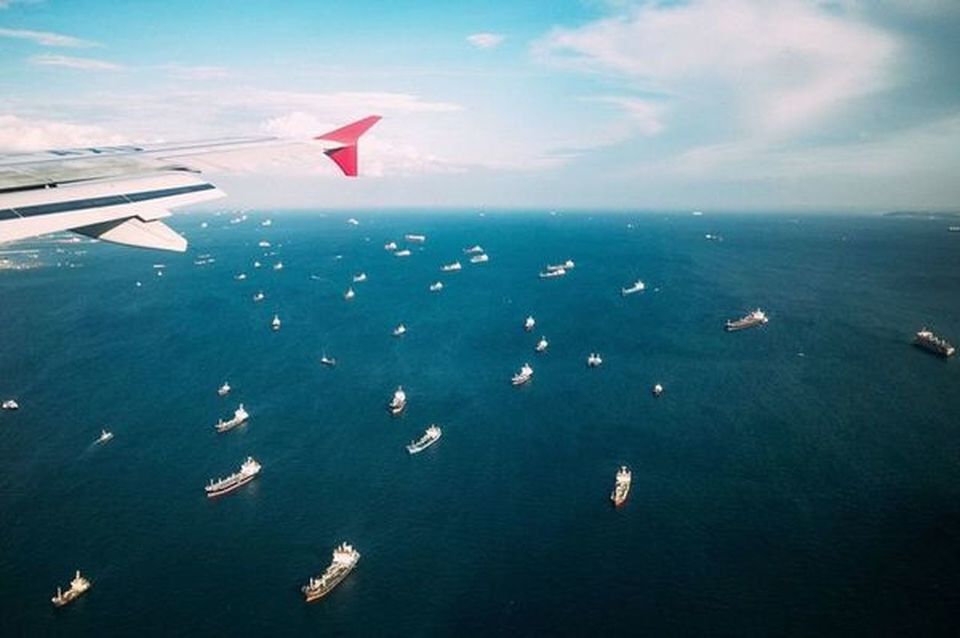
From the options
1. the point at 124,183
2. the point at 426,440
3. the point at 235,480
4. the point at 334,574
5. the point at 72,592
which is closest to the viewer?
the point at 124,183

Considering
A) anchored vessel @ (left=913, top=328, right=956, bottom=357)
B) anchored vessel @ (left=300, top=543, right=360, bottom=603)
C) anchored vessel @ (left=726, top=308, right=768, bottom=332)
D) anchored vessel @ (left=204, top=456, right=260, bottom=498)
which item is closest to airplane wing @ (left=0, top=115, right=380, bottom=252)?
anchored vessel @ (left=300, top=543, right=360, bottom=603)

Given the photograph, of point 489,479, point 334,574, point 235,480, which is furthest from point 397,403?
point 334,574

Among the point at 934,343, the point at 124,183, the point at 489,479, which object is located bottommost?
the point at 489,479

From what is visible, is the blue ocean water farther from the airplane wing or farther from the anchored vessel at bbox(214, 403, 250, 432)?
the airplane wing

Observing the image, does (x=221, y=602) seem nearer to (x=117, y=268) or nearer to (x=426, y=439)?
(x=426, y=439)

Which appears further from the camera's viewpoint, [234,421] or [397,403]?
[397,403]

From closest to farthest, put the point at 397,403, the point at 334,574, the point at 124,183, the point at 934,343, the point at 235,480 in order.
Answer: the point at 124,183 → the point at 334,574 → the point at 235,480 → the point at 397,403 → the point at 934,343

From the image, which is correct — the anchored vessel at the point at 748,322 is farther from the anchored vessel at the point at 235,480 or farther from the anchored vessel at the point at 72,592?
the anchored vessel at the point at 72,592

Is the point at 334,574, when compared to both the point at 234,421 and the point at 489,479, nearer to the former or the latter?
the point at 489,479
